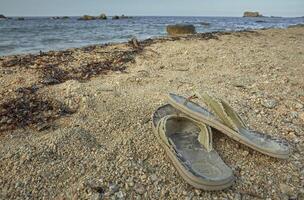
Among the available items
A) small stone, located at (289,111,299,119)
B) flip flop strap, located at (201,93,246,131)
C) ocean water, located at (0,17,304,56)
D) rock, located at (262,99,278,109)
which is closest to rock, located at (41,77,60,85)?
flip flop strap, located at (201,93,246,131)

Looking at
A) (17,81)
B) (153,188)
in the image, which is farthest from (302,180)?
(17,81)

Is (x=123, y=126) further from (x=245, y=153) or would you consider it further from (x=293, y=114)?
(x=293, y=114)

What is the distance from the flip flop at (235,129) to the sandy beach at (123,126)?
0.15 meters

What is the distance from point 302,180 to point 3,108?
320 cm

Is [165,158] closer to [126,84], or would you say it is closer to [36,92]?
[126,84]

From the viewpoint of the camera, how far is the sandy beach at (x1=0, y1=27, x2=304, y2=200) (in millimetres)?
2209

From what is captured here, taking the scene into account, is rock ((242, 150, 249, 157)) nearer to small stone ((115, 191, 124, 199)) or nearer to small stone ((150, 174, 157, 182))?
small stone ((150, 174, 157, 182))

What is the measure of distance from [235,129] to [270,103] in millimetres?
1362

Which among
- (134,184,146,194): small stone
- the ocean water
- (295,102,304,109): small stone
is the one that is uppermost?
(134,184,146,194): small stone

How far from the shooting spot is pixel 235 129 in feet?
8.30

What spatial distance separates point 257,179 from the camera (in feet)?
7.63

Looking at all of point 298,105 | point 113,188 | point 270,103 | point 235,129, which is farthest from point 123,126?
point 298,105

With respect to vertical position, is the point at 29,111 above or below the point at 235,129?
below

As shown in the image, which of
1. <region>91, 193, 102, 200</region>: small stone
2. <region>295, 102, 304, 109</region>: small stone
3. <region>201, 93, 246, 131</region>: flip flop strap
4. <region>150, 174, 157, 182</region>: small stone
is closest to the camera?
<region>91, 193, 102, 200</region>: small stone
